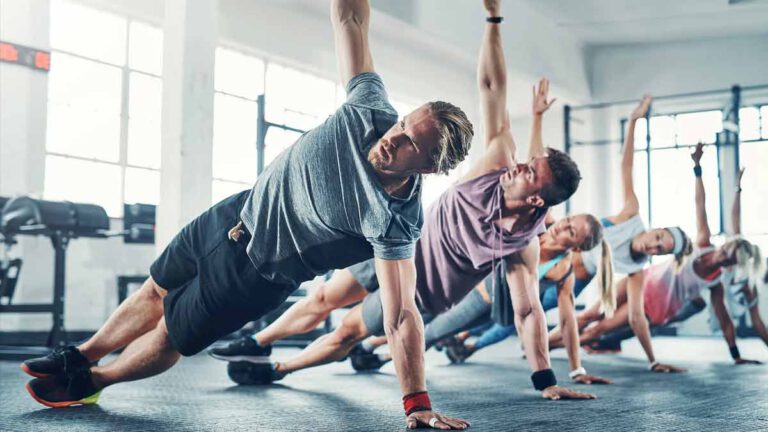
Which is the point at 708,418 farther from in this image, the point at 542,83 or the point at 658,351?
→ the point at 658,351

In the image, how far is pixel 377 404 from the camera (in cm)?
269

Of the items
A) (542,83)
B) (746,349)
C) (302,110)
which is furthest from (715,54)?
(542,83)

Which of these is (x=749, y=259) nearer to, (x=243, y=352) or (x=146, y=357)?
(x=243, y=352)

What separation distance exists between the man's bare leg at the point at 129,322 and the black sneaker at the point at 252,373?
911 mm

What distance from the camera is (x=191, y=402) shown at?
2.68 m

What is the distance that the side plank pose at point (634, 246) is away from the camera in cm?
430

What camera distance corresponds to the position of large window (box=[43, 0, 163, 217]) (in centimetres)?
634

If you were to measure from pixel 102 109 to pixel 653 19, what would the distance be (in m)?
6.05

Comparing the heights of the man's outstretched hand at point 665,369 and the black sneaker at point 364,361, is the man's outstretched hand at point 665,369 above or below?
→ below

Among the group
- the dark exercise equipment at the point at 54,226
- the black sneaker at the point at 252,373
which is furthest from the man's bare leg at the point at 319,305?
the dark exercise equipment at the point at 54,226

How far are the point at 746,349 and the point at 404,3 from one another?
4084 millimetres

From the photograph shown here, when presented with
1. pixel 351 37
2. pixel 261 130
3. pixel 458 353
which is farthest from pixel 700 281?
pixel 351 37

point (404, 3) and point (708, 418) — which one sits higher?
point (404, 3)

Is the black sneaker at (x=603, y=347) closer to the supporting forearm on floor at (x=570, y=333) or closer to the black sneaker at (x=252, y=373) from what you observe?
the supporting forearm on floor at (x=570, y=333)
